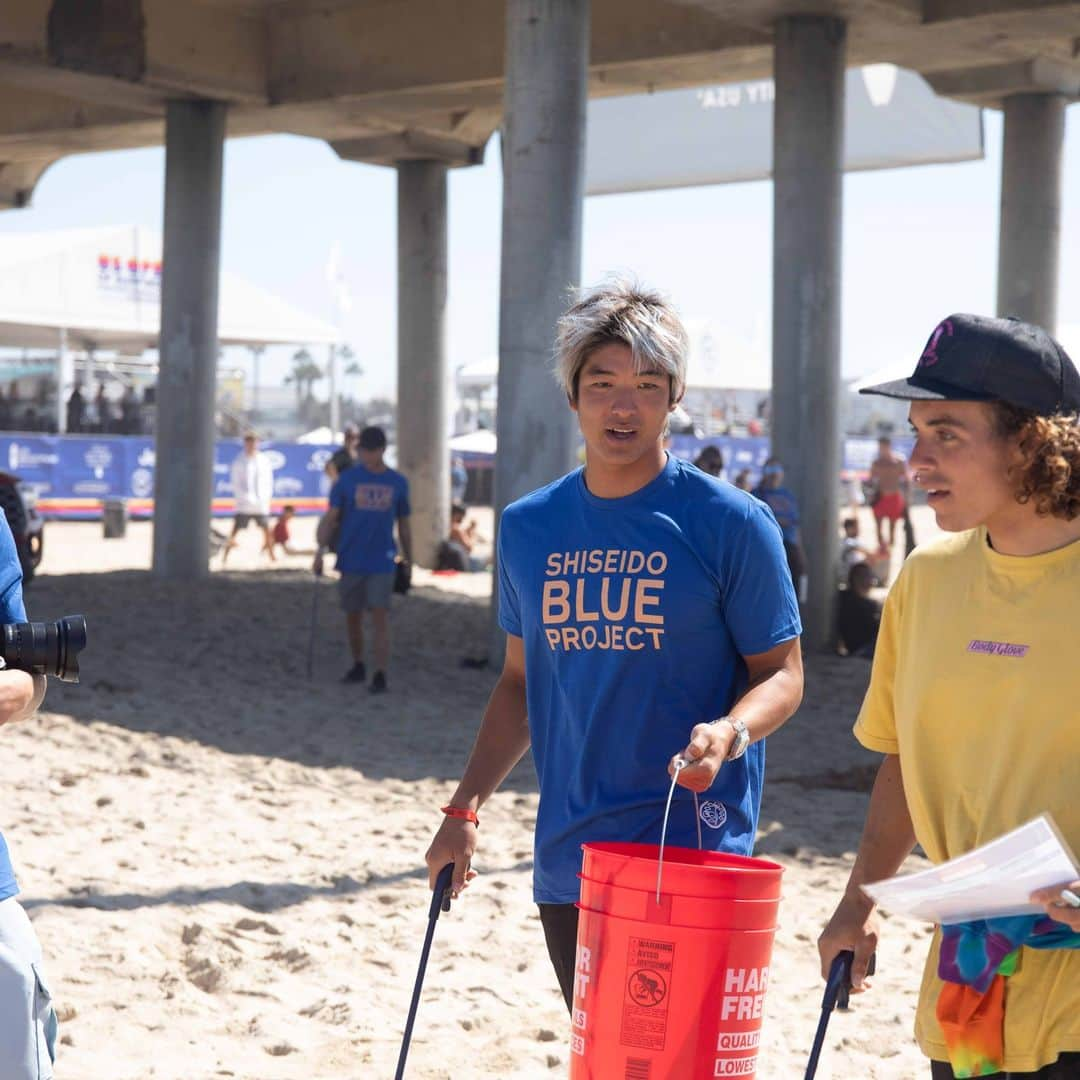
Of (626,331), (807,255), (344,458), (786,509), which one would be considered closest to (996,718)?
(626,331)

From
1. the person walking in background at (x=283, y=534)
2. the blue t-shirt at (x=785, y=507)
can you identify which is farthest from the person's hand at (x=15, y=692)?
the person walking in background at (x=283, y=534)

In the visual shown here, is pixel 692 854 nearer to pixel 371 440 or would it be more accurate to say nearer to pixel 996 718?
pixel 996 718

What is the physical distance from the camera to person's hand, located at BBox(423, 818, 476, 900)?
11.2 feet

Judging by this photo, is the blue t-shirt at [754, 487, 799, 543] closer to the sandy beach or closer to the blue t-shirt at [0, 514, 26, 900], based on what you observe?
the sandy beach

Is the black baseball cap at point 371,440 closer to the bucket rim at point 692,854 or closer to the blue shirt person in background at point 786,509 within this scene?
the blue shirt person in background at point 786,509

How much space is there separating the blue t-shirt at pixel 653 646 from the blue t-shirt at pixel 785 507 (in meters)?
11.8

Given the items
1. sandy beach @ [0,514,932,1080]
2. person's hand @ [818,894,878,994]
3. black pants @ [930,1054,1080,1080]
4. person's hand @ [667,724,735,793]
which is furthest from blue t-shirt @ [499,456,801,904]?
sandy beach @ [0,514,932,1080]

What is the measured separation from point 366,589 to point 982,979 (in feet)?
32.0

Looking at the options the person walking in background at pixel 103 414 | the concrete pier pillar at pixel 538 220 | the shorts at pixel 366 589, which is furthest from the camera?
the person walking in background at pixel 103 414

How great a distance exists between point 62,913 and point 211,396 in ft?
43.0

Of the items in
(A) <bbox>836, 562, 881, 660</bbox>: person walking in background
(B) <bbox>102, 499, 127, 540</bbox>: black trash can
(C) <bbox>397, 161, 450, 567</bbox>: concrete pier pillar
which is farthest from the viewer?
(B) <bbox>102, 499, 127, 540</bbox>: black trash can

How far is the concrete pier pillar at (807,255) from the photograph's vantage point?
15500mm

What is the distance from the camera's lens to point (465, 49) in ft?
58.5

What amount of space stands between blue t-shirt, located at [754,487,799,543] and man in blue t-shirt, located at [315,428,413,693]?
414 centimetres
